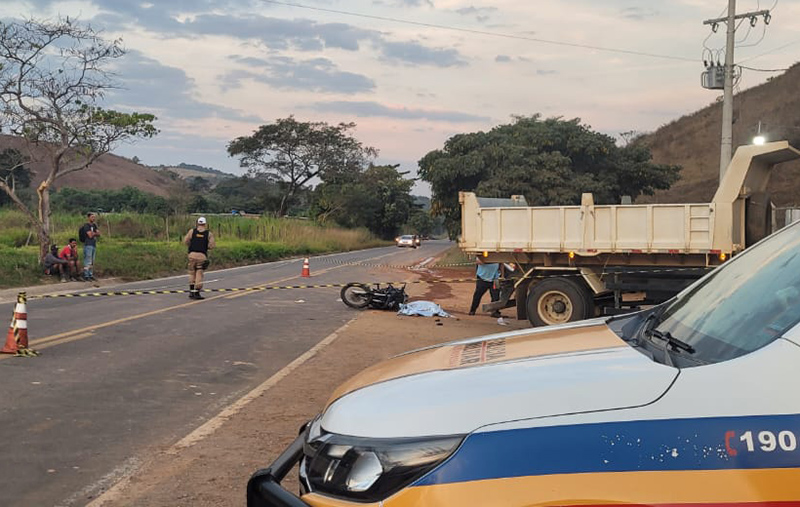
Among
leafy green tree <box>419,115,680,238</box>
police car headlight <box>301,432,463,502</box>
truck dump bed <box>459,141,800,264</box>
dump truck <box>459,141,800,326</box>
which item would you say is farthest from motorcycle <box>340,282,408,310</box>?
leafy green tree <box>419,115,680,238</box>

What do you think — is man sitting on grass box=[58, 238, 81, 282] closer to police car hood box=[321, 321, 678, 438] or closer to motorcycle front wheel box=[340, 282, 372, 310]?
motorcycle front wheel box=[340, 282, 372, 310]

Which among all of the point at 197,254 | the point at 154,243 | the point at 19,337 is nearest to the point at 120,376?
the point at 19,337

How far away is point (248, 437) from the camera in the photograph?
5.91 metres

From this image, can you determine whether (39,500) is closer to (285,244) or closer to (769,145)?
(769,145)

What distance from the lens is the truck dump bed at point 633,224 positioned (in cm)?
1164

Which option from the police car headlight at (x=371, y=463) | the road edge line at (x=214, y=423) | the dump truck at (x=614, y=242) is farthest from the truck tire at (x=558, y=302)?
the police car headlight at (x=371, y=463)

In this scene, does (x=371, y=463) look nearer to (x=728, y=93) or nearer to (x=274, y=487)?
(x=274, y=487)

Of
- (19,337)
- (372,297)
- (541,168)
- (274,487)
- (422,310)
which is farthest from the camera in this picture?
(541,168)

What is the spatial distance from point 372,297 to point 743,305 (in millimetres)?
13515

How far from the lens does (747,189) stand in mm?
11773

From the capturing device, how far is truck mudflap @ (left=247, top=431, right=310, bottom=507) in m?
2.40

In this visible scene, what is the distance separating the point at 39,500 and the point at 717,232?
10381 mm

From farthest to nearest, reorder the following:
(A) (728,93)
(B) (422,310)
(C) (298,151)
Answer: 1. (C) (298,151)
2. (A) (728,93)
3. (B) (422,310)

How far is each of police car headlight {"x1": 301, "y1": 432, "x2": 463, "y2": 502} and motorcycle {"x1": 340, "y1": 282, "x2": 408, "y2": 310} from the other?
13460 millimetres
